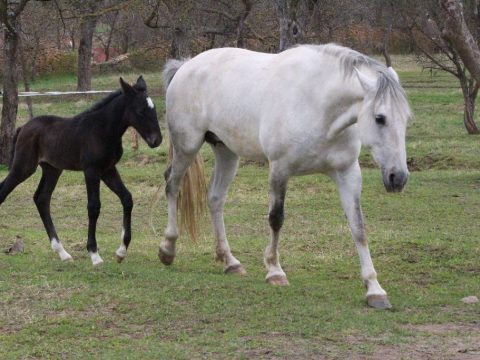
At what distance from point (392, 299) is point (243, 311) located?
3.98ft

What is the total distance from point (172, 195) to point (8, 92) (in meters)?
8.62

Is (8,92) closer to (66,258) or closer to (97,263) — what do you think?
(66,258)

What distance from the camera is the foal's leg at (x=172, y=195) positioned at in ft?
26.1

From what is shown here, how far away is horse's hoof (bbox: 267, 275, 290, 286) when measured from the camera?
22.9 feet

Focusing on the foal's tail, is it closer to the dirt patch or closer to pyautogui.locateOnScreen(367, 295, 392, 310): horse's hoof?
pyautogui.locateOnScreen(367, 295, 392, 310): horse's hoof

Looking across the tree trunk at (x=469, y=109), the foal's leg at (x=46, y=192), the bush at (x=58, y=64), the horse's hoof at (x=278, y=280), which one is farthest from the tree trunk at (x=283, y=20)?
the bush at (x=58, y=64)

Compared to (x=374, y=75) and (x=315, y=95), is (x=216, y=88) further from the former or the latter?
(x=374, y=75)

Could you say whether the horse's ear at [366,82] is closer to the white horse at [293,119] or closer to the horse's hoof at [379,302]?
the white horse at [293,119]

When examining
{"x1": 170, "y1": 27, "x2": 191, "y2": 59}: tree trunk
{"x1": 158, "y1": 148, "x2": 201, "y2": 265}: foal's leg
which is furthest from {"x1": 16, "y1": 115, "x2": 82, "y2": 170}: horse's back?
{"x1": 170, "y1": 27, "x2": 191, "y2": 59}: tree trunk

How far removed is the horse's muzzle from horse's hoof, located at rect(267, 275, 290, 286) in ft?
4.78

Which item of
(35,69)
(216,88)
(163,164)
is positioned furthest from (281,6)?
(35,69)

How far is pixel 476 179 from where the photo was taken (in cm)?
1326

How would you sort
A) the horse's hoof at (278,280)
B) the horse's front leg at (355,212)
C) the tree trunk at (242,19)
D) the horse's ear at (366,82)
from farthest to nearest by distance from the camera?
the tree trunk at (242,19) < the horse's hoof at (278,280) < the horse's front leg at (355,212) < the horse's ear at (366,82)

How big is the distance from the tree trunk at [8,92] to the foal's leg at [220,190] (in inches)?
337
